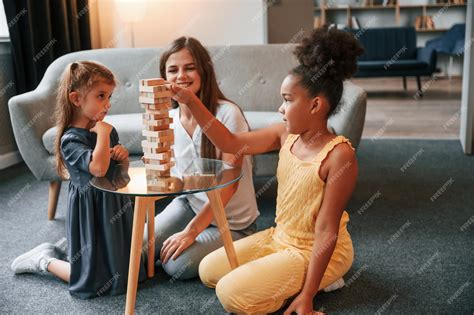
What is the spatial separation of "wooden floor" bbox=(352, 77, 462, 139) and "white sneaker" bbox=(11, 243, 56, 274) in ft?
10.6

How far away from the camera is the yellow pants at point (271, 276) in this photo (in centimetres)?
175

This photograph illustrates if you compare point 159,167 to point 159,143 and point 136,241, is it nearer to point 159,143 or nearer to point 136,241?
point 159,143

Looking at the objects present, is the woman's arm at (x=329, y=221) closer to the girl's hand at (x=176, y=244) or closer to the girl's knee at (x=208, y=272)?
the girl's knee at (x=208, y=272)

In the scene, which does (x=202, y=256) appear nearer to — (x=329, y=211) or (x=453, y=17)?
(x=329, y=211)

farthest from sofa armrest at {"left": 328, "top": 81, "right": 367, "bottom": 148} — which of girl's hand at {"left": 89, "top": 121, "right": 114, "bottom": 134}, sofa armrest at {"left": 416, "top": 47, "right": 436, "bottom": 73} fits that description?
sofa armrest at {"left": 416, "top": 47, "right": 436, "bottom": 73}

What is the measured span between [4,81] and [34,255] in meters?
2.15

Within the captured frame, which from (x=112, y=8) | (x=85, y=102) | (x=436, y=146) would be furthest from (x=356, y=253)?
(x=112, y=8)

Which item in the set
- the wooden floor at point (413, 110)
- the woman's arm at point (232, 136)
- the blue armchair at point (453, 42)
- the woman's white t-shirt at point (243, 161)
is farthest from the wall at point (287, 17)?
the blue armchair at point (453, 42)

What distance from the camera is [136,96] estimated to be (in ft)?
11.8

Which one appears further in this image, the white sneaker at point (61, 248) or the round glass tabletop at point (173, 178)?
the white sneaker at point (61, 248)

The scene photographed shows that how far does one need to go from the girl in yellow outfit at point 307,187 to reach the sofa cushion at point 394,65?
5710mm

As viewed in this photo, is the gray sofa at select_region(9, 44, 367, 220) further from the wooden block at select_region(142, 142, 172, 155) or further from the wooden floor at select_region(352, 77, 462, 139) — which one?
the wooden floor at select_region(352, 77, 462, 139)

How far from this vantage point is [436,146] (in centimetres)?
435

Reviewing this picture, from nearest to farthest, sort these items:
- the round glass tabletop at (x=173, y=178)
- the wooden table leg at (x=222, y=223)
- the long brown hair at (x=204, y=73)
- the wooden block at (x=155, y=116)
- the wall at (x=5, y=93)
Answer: the round glass tabletop at (x=173, y=178) < the wooden block at (x=155, y=116) < the wooden table leg at (x=222, y=223) < the long brown hair at (x=204, y=73) < the wall at (x=5, y=93)
